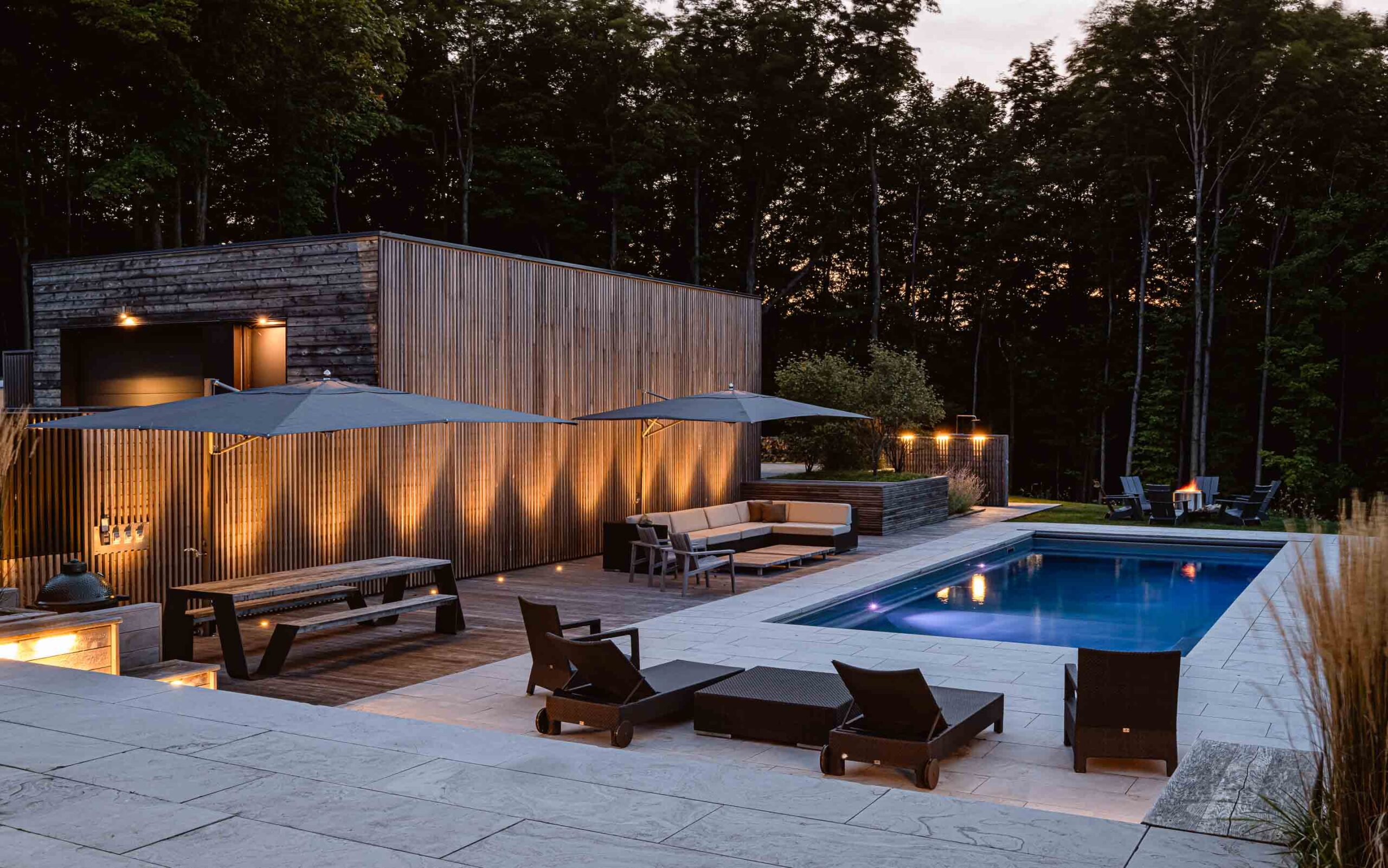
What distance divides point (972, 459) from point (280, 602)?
15.7 m

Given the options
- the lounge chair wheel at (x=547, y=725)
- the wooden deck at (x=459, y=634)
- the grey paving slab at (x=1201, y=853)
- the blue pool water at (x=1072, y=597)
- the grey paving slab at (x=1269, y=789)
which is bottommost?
the blue pool water at (x=1072, y=597)

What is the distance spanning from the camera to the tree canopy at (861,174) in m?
21.1

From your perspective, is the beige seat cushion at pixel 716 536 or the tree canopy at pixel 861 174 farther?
the tree canopy at pixel 861 174

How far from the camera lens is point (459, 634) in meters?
8.77

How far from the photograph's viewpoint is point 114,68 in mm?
18703

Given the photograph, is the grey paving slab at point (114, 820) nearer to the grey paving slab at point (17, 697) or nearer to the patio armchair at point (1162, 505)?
the grey paving slab at point (17, 697)

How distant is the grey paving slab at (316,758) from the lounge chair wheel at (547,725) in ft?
5.85

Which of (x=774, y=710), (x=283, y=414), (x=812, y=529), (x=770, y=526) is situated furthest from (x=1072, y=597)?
(x=283, y=414)

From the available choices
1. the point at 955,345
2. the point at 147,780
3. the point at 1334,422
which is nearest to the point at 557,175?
the point at 955,345

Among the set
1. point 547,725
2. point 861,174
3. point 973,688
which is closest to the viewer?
point 547,725

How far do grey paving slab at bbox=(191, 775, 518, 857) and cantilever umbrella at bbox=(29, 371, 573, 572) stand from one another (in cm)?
372

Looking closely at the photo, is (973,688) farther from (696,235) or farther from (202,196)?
(696,235)

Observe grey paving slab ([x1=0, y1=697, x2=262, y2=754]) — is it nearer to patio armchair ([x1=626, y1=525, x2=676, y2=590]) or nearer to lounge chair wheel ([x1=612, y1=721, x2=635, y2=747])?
lounge chair wheel ([x1=612, y1=721, x2=635, y2=747])

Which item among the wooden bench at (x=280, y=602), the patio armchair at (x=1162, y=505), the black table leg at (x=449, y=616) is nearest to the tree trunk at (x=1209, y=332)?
the patio armchair at (x=1162, y=505)
